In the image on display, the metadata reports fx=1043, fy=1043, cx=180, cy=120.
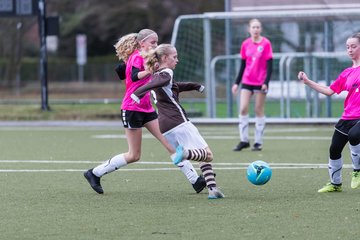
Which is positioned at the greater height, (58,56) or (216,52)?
(216,52)

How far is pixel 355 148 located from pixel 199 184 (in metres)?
1.63

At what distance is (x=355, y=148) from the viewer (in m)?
10.6

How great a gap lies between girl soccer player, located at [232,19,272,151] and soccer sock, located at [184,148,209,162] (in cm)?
610

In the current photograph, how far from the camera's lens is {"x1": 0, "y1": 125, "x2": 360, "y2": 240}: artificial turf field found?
325 inches

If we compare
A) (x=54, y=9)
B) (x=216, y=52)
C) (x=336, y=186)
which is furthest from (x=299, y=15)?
(x=54, y=9)

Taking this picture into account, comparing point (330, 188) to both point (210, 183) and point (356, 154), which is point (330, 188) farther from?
point (210, 183)

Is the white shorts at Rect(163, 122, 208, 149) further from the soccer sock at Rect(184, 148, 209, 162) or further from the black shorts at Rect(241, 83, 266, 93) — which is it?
the black shorts at Rect(241, 83, 266, 93)

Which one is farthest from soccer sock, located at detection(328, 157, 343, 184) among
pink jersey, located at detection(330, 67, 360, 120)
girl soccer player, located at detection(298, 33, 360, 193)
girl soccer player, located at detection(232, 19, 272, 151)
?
girl soccer player, located at detection(232, 19, 272, 151)

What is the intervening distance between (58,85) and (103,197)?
35508 millimetres

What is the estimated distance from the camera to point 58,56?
6116 cm

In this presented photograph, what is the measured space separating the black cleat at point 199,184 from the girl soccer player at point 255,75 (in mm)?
5601

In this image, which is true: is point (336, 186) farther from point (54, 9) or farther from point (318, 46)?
point (54, 9)

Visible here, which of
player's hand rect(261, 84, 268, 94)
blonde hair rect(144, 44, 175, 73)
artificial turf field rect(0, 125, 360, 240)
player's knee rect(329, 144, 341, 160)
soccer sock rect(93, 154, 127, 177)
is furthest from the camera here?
player's hand rect(261, 84, 268, 94)

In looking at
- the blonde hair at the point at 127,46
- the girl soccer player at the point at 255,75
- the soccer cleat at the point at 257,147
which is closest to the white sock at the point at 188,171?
the blonde hair at the point at 127,46
